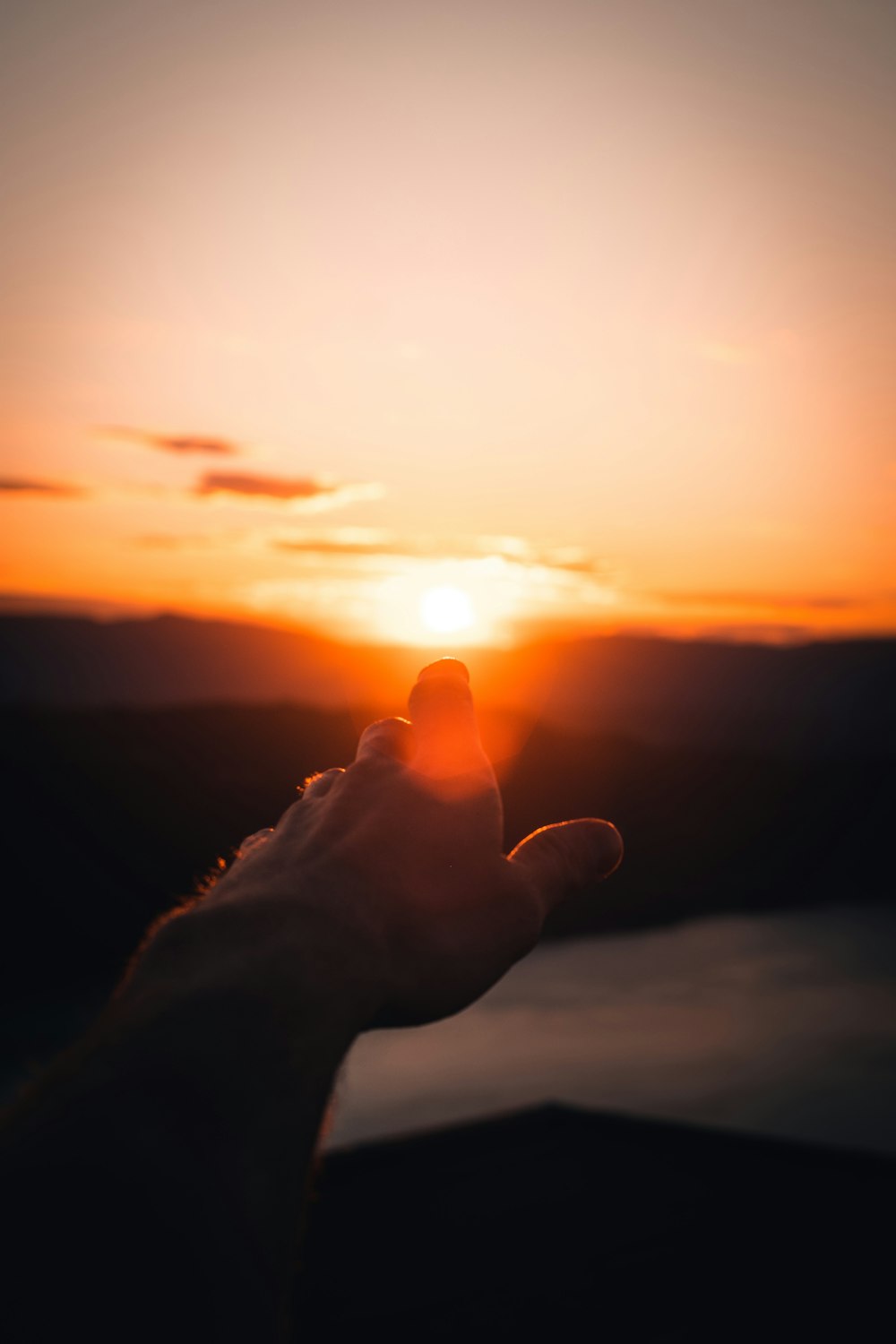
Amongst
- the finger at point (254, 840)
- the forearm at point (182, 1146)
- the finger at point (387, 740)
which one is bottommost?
the forearm at point (182, 1146)

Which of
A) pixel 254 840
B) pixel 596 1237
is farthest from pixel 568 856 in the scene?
pixel 596 1237

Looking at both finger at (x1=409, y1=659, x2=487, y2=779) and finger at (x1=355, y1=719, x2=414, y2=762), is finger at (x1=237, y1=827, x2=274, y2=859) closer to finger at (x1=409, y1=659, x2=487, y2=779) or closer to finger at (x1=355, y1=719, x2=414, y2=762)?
finger at (x1=355, y1=719, x2=414, y2=762)

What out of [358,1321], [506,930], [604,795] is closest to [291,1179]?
[506,930]

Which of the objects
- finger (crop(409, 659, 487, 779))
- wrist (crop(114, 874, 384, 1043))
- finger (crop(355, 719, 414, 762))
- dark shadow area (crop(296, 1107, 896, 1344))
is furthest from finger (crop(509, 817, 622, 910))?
dark shadow area (crop(296, 1107, 896, 1344))

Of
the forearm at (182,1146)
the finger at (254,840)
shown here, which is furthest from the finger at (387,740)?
the forearm at (182,1146)

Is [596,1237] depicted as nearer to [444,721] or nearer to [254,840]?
[254,840]

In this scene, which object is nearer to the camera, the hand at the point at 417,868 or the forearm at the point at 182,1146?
the forearm at the point at 182,1146

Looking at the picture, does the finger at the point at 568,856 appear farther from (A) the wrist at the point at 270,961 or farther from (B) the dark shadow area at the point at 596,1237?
(B) the dark shadow area at the point at 596,1237

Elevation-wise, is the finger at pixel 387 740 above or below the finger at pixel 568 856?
above
